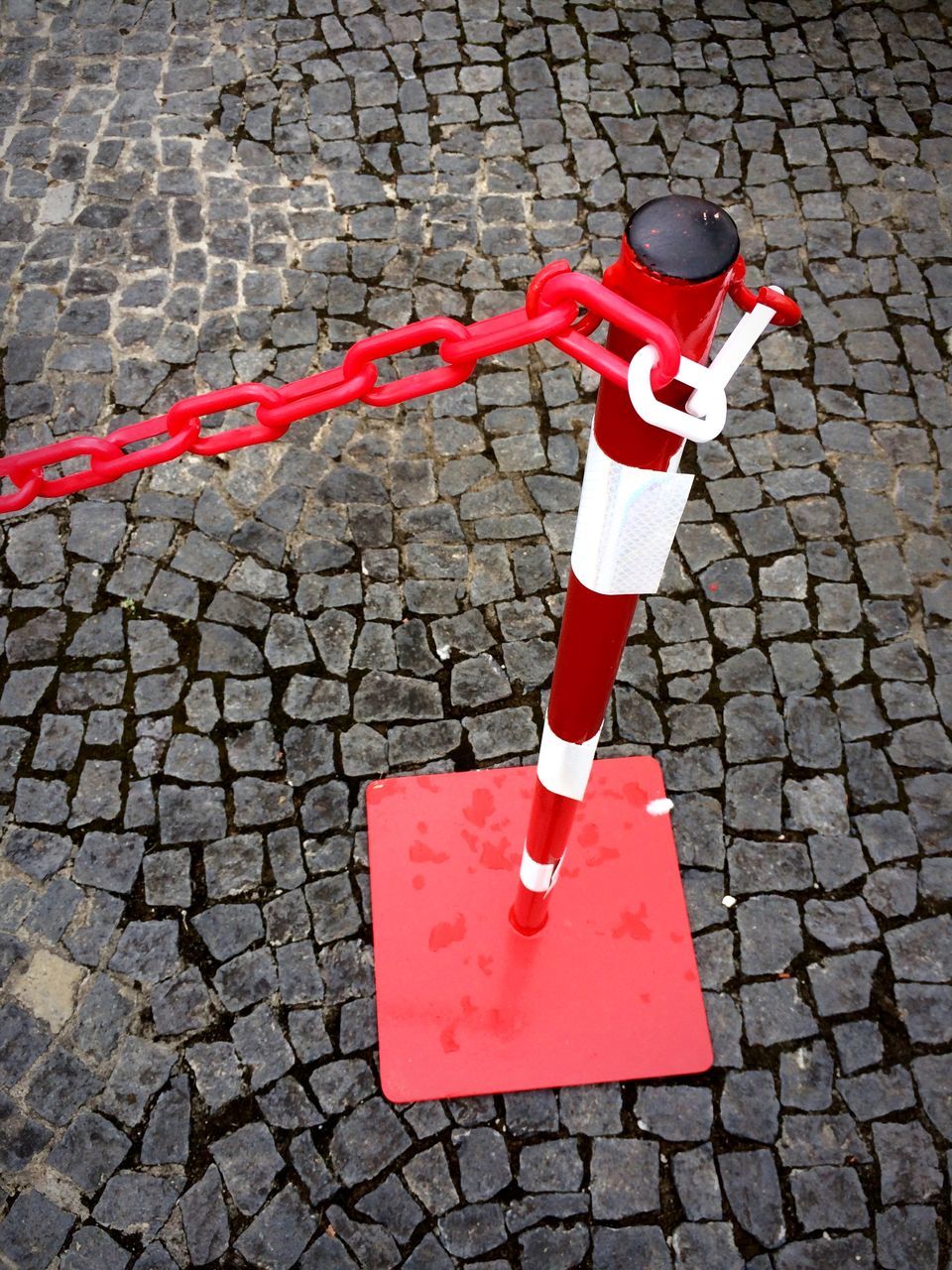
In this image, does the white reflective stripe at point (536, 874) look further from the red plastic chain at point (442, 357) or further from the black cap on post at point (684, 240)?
the black cap on post at point (684, 240)

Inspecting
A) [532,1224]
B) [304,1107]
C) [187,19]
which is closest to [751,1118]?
[532,1224]

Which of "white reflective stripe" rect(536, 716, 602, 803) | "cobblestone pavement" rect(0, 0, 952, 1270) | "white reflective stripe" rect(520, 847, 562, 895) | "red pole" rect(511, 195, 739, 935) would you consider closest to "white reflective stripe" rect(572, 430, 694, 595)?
"red pole" rect(511, 195, 739, 935)

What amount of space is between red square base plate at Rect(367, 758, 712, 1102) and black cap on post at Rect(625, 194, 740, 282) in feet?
8.97

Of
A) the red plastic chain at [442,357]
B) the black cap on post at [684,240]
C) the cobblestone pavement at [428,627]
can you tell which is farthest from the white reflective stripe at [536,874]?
the black cap on post at [684,240]

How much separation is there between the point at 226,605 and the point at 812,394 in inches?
118

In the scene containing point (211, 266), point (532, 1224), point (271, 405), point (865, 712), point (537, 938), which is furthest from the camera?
point (211, 266)

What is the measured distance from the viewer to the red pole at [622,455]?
180cm

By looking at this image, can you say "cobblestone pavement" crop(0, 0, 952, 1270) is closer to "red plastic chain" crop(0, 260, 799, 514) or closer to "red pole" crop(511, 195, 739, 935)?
"red pole" crop(511, 195, 739, 935)

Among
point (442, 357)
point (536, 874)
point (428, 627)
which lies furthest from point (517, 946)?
point (442, 357)

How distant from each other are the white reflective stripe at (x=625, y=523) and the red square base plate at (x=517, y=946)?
2.01 m

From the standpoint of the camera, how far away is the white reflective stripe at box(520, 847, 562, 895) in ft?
11.5

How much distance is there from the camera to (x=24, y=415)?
17.1ft

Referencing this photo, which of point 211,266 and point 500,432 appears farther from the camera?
point 211,266

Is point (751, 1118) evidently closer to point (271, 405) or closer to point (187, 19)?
point (271, 405)
